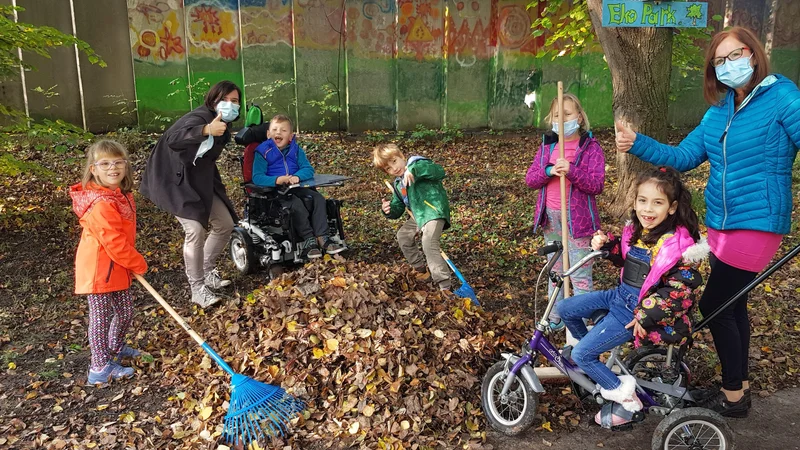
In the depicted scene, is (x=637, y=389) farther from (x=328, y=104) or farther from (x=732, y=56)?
(x=328, y=104)

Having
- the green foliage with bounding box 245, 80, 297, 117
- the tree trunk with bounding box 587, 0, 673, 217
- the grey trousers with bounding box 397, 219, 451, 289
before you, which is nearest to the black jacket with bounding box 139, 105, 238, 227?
the grey trousers with bounding box 397, 219, 451, 289

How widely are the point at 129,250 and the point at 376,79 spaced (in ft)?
28.1

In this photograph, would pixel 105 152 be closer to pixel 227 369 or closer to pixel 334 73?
pixel 227 369

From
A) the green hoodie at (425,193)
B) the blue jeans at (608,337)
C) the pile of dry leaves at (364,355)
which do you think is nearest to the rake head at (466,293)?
the pile of dry leaves at (364,355)

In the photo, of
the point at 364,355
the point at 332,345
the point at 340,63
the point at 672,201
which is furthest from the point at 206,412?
the point at 340,63

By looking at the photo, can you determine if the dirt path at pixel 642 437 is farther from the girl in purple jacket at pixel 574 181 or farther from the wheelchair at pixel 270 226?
the wheelchair at pixel 270 226

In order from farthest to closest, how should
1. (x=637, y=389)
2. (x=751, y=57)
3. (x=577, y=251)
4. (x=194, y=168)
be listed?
(x=194, y=168), (x=577, y=251), (x=637, y=389), (x=751, y=57)

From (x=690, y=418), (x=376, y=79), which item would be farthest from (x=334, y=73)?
(x=690, y=418)

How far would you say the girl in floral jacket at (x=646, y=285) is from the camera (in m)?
3.14

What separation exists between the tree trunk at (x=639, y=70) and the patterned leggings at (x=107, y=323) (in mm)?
4916

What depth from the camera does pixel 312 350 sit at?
4.07 meters

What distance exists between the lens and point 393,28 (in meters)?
12.0

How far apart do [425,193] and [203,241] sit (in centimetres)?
194

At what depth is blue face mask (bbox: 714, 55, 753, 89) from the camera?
131 inches
